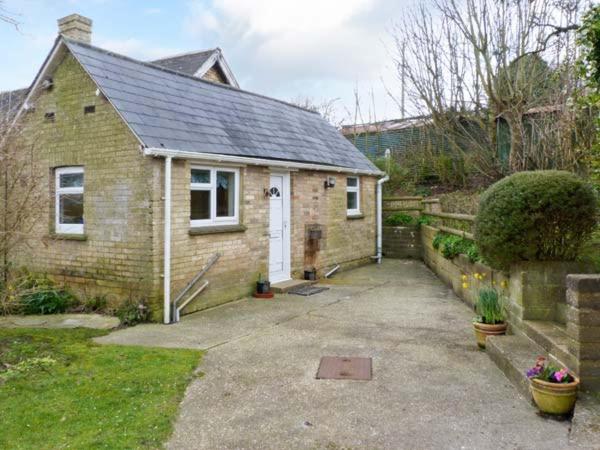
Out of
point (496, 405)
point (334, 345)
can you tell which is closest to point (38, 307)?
point (334, 345)

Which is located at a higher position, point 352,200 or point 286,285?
point 352,200

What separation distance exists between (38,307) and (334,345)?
5.52 m

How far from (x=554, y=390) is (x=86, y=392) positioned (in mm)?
4316

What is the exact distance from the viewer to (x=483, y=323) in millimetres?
6066

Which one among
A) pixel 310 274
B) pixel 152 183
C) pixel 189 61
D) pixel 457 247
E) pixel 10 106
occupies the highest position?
pixel 189 61

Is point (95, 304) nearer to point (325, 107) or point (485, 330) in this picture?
point (485, 330)

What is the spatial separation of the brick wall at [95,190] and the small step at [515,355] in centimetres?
520

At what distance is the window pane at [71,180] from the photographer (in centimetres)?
884

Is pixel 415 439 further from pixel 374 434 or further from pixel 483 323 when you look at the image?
pixel 483 323

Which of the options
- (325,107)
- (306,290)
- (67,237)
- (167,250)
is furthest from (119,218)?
(325,107)

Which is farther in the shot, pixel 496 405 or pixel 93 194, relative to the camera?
pixel 93 194

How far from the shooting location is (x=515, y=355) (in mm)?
5051

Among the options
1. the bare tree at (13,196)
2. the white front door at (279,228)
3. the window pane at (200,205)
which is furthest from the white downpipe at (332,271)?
the bare tree at (13,196)

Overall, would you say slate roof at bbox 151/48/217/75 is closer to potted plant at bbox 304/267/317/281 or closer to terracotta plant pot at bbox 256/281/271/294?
potted plant at bbox 304/267/317/281
